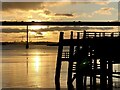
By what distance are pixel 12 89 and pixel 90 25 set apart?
76616mm

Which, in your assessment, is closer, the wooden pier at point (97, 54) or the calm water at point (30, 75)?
the wooden pier at point (97, 54)

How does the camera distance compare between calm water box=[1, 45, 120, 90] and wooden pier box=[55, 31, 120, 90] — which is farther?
calm water box=[1, 45, 120, 90]

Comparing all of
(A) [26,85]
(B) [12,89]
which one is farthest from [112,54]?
(A) [26,85]

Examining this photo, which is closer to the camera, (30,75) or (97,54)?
(97,54)

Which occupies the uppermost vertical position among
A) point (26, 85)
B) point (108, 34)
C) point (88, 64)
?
point (108, 34)

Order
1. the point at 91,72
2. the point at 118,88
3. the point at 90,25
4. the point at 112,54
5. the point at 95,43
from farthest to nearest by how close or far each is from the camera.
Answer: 1. the point at 90,25
2. the point at 118,88
3. the point at 91,72
4. the point at 95,43
5. the point at 112,54

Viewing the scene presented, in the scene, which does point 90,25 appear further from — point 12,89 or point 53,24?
point 12,89

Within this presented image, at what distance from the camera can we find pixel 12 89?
3584cm

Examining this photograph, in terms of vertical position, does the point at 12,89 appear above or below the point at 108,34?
below

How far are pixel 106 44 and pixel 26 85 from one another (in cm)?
1893

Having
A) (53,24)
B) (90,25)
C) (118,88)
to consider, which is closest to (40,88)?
(118,88)

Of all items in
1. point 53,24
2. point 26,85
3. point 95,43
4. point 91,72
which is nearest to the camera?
point 95,43

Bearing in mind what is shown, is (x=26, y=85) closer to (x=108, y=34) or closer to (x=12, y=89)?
(x=12, y=89)

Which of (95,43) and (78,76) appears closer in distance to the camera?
(95,43)
